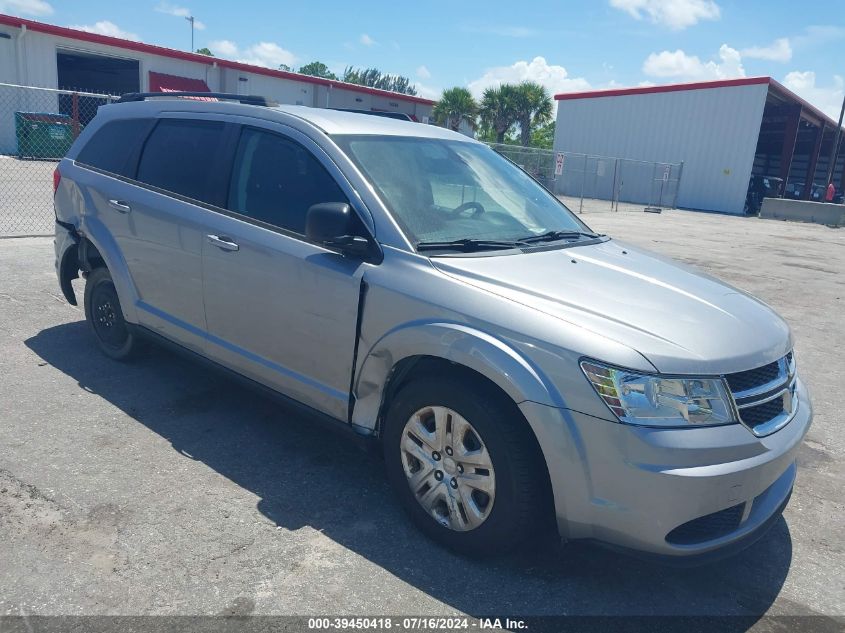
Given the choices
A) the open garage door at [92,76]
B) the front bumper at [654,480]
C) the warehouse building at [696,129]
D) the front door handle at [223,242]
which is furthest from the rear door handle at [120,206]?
the warehouse building at [696,129]

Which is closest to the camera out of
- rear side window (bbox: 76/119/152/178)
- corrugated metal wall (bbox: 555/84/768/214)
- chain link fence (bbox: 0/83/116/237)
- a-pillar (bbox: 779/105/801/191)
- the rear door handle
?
the rear door handle

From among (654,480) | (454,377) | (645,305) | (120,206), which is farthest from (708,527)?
(120,206)

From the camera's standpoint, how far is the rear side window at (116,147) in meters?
4.69

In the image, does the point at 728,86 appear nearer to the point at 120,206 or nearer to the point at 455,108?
the point at 455,108

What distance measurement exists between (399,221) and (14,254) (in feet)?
23.9

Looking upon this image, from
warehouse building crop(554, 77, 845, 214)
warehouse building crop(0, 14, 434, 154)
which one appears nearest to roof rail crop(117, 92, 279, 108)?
warehouse building crop(0, 14, 434, 154)

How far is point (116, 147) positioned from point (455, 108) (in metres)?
44.0

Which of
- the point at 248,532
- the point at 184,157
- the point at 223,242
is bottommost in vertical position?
the point at 248,532

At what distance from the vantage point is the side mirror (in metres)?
3.19

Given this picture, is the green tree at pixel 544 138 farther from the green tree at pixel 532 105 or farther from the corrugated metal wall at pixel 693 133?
the corrugated metal wall at pixel 693 133

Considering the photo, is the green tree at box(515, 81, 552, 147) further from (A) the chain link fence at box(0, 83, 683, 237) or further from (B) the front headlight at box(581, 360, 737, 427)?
A: (B) the front headlight at box(581, 360, 737, 427)

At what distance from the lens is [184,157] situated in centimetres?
430

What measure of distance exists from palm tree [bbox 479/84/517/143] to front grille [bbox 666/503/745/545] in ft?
153

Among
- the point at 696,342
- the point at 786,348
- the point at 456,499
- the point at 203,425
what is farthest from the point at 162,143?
the point at 786,348
